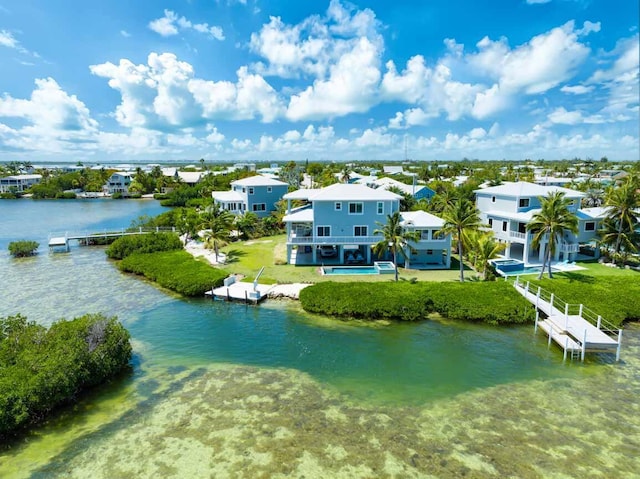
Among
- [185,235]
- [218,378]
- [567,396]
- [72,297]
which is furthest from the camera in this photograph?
[185,235]

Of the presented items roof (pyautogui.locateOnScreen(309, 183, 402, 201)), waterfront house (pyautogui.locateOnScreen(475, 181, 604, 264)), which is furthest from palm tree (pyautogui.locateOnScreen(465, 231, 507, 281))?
roof (pyautogui.locateOnScreen(309, 183, 402, 201))

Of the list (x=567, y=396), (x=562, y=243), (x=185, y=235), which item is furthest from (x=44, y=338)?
(x=562, y=243)

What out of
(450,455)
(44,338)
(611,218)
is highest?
(611,218)

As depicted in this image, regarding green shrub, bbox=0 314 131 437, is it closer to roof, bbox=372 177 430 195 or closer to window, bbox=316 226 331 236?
window, bbox=316 226 331 236

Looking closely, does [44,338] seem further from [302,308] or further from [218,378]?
[302,308]

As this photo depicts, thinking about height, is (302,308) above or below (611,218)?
below

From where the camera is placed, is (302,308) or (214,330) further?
(302,308)
